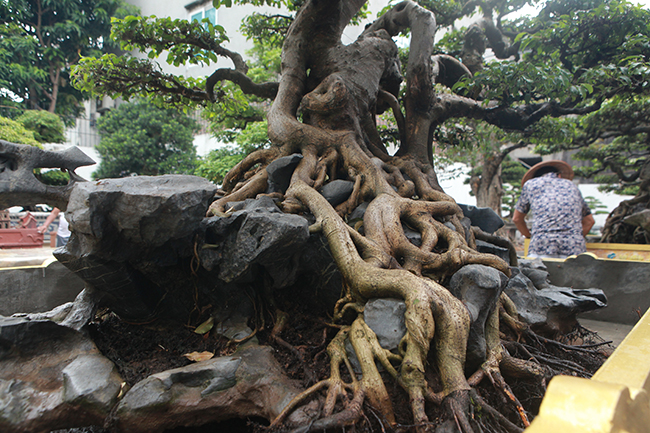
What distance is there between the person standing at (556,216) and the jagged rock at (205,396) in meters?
5.25

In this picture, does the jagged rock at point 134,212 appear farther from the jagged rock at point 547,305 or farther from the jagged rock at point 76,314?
the jagged rock at point 547,305

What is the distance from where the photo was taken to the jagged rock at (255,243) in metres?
2.44

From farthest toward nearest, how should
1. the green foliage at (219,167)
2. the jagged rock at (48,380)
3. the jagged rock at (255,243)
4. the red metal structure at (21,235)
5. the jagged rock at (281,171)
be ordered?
the red metal structure at (21,235) < the green foliage at (219,167) < the jagged rock at (281,171) < the jagged rock at (255,243) < the jagged rock at (48,380)

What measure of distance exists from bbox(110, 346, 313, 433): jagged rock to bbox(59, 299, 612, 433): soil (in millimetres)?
129

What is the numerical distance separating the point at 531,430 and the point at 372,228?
231 cm

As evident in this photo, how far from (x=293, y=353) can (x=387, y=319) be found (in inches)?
29.1

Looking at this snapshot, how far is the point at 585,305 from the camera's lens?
3430 mm

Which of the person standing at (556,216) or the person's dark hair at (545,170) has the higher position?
the person's dark hair at (545,170)

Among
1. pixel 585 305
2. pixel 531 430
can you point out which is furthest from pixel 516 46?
pixel 531 430

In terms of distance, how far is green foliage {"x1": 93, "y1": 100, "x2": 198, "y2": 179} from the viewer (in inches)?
591

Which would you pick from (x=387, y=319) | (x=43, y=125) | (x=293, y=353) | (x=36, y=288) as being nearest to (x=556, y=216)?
(x=387, y=319)

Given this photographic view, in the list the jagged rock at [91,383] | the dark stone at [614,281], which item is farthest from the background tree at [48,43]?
the dark stone at [614,281]

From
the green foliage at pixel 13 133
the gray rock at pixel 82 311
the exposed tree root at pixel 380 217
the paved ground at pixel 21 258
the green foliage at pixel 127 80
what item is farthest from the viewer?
the green foliage at pixel 13 133

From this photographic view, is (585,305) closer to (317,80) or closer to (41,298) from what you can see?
(317,80)
